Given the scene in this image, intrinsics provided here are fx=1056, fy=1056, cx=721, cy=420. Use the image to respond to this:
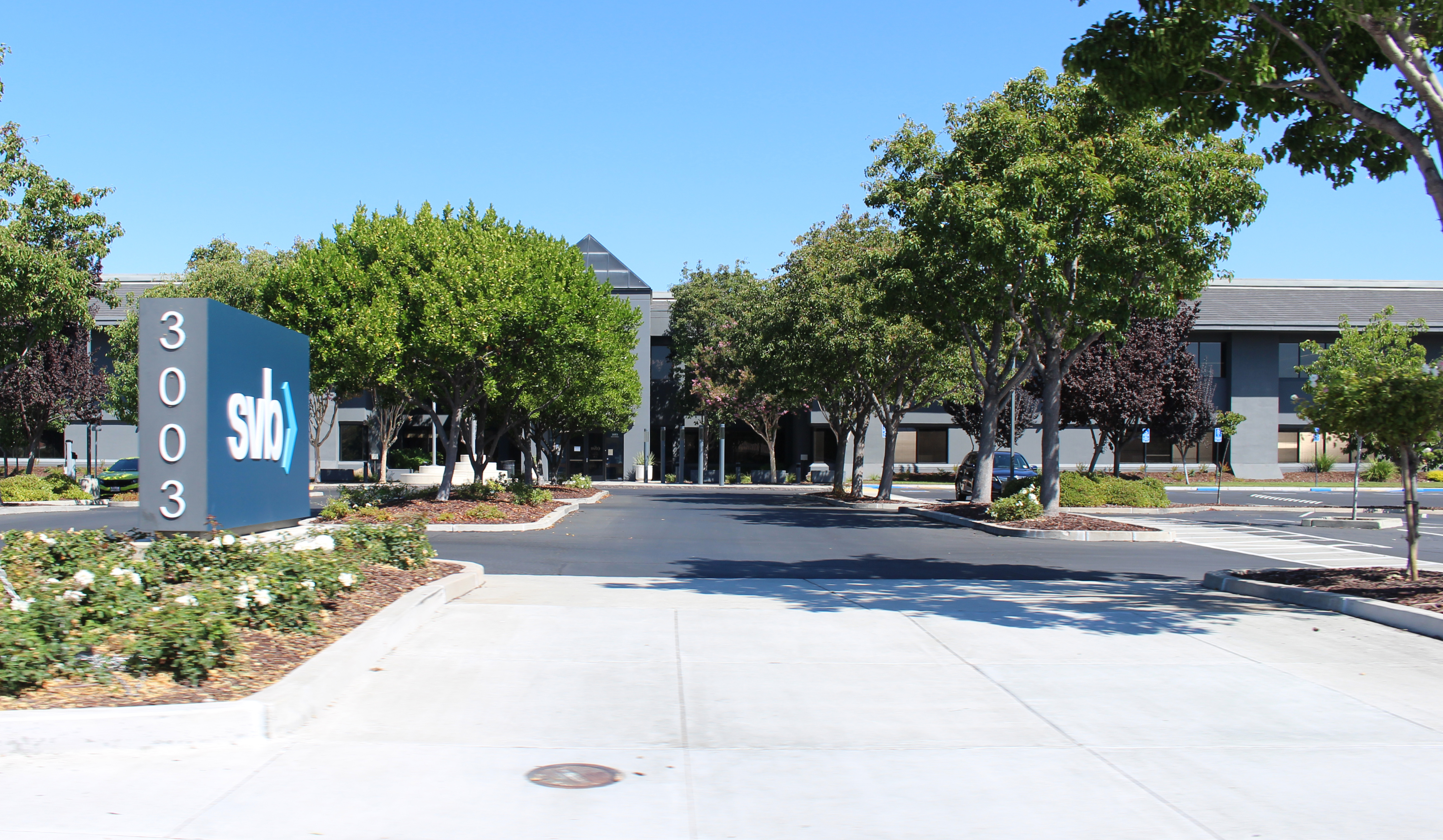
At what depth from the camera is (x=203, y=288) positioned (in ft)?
121

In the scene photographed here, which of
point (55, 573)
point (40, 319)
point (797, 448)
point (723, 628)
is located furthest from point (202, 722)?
point (797, 448)

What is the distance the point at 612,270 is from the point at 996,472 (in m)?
26.1

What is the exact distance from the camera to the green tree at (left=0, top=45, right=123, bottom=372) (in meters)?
24.3

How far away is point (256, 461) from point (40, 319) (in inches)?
796

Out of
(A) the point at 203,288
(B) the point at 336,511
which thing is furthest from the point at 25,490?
(B) the point at 336,511

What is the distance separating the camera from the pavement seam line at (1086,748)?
4.79 m

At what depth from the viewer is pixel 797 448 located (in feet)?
190

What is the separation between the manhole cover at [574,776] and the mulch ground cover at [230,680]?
6.40 feet

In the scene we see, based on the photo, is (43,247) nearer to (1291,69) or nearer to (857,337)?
(857,337)

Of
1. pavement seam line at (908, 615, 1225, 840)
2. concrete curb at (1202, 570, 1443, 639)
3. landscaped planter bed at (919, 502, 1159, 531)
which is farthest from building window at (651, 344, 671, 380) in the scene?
pavement seam line at (908, 615, 1225, 840)

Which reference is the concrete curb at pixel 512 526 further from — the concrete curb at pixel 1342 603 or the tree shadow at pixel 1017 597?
the concrete curb at pixel 1342 603

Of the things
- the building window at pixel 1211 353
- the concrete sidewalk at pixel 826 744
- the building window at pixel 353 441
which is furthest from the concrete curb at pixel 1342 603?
the building window at pixel 353 441

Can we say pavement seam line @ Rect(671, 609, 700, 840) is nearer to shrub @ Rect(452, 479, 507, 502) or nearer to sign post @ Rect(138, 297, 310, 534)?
sign post @ Rect(138, 297, 310, 534)

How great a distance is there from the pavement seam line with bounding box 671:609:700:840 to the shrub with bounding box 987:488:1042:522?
1481 cm
